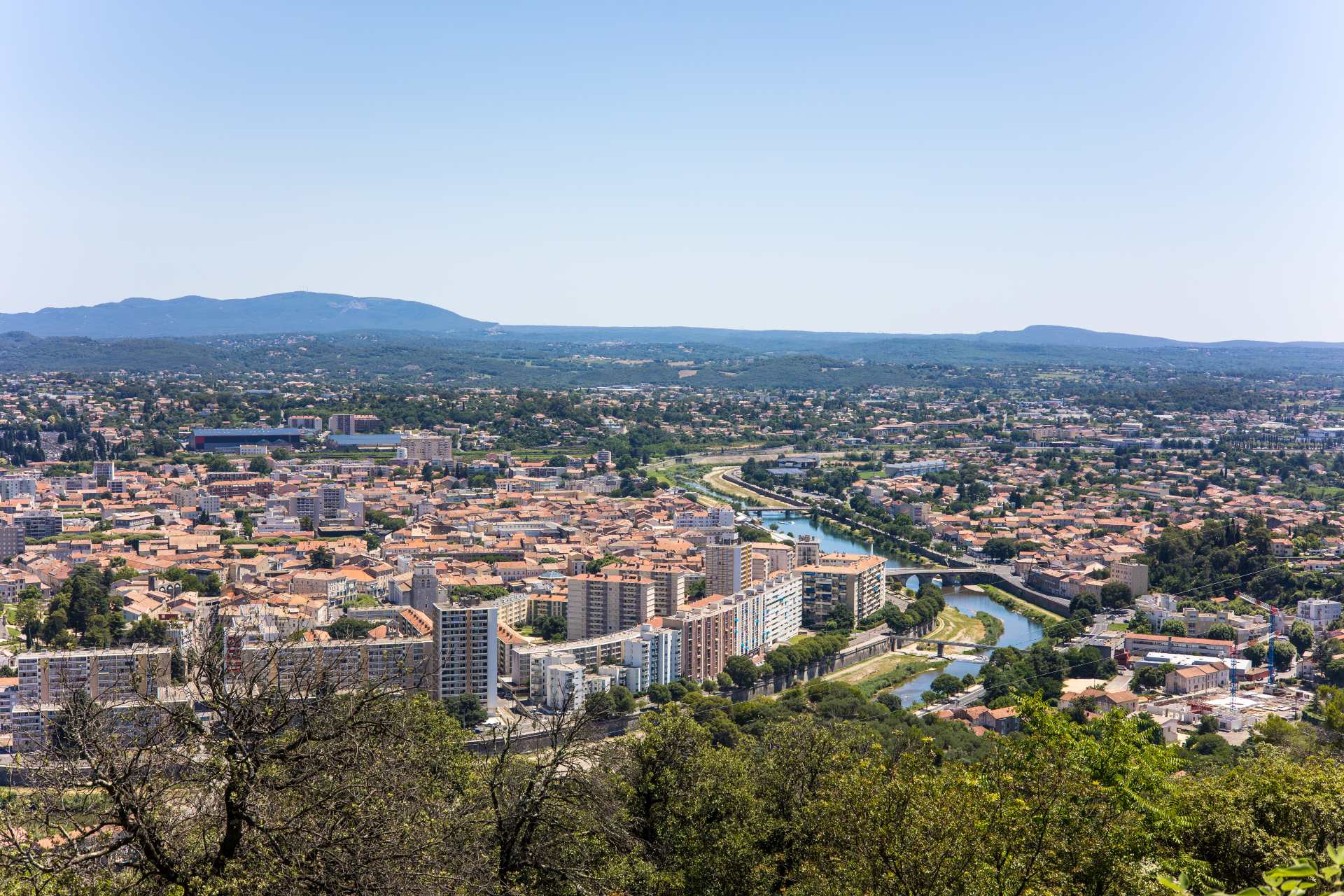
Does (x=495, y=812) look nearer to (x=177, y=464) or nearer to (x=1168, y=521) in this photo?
(x=1168, y=521)

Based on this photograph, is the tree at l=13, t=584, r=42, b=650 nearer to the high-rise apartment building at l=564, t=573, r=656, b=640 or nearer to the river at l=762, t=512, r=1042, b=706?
the high-rise apartment building at l=564, t=573, r=656, b=640

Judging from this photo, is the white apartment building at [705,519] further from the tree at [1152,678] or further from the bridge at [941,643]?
the tree at [1152,678]

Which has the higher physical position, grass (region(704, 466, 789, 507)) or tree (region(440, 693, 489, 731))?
tree (region(440, 693, 489, 731))

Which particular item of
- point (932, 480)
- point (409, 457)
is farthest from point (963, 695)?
point (409, 457)

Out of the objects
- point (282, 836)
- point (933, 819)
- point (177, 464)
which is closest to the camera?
point (282, 836)

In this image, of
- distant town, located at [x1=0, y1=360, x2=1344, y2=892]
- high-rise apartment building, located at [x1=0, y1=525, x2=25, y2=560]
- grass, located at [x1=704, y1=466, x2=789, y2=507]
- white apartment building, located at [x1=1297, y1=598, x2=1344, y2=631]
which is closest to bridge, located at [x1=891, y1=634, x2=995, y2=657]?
distant town, located at [x1=0, y1=360, x2=1344, y2=892]

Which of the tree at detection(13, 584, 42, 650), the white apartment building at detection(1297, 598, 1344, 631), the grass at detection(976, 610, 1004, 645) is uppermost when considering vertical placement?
the white apartment building at detection(1297, 598, 1344, 631)
